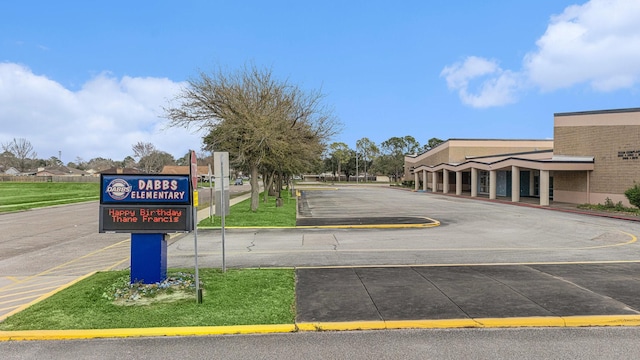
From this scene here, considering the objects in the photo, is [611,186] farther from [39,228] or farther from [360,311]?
[39,228]

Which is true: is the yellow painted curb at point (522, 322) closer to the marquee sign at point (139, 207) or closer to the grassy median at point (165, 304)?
the grassy median at point (165, 304)

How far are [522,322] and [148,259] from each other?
6286 mm

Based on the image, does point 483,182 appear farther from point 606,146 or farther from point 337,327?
point 337,327

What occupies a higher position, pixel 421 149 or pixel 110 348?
pixel 421 149

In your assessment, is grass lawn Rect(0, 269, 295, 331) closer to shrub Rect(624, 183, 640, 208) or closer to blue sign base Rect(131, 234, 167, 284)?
blue sign base Rect(131, 234, 167, 284)

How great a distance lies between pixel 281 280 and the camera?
7.42 m

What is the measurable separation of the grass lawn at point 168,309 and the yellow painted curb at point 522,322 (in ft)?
8.85

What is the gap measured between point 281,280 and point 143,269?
2.55 m

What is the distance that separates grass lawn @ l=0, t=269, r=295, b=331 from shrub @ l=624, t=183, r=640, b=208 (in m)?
23.4

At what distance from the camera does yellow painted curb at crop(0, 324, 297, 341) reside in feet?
16.7

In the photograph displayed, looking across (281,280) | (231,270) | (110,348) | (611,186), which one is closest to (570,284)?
(281,280)

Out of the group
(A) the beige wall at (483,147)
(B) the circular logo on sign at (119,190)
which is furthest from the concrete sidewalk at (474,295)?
(A) the beige wall at (483,147)

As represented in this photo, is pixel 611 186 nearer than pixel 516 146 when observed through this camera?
Yes

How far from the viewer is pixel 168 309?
593 centimetres
